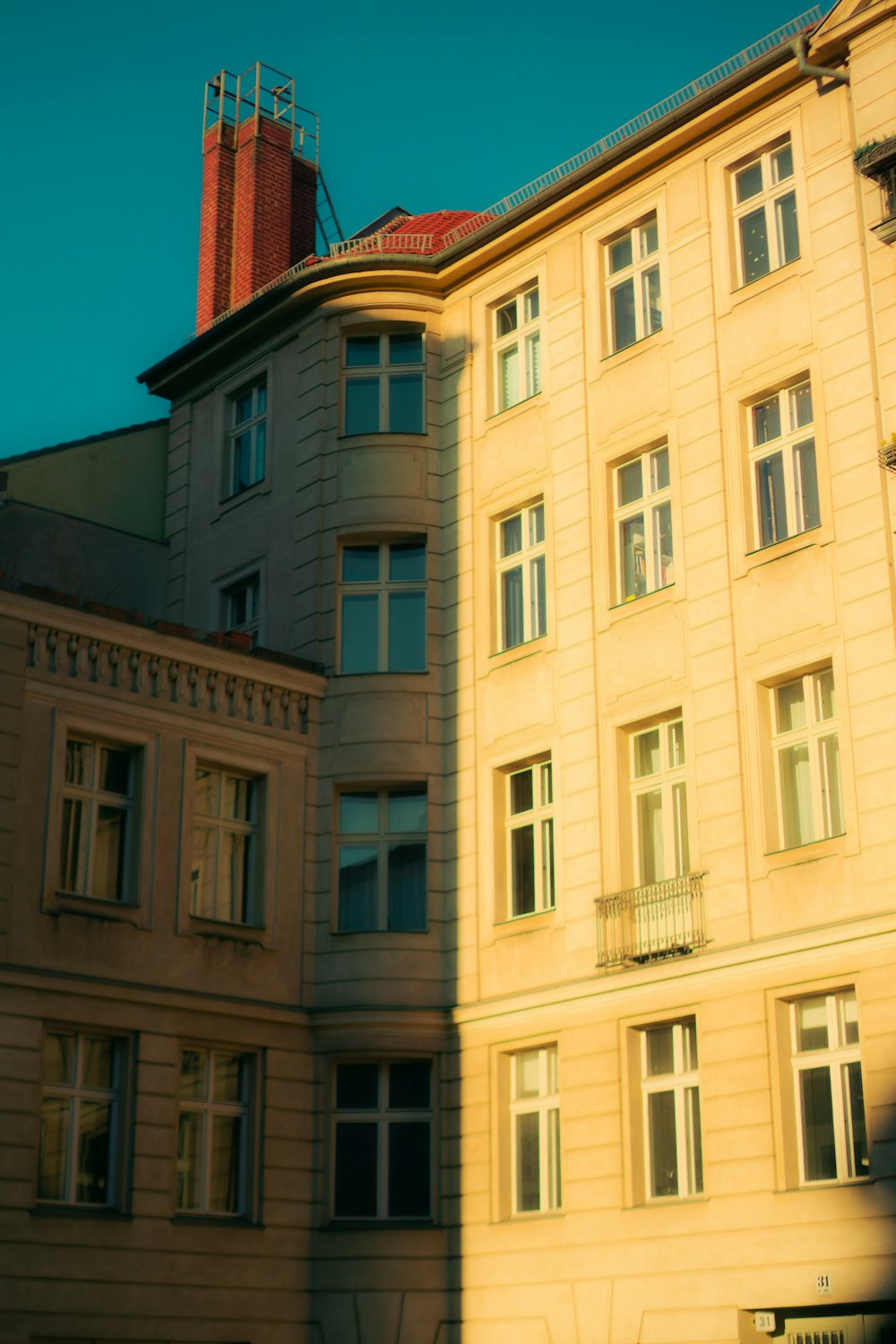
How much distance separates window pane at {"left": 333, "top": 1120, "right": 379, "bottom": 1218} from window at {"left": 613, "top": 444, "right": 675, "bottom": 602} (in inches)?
310

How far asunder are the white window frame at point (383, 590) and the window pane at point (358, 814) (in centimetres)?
178

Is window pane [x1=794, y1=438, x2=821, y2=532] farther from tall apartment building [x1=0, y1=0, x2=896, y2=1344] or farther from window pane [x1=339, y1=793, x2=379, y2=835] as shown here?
window pane [x1=339, y1=793, x2=379, y2=835]

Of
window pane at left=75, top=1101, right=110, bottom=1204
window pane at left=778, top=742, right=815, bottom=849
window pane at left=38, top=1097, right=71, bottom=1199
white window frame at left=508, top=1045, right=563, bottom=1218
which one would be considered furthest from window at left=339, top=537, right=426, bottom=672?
window pane at left=38, top=1097, right=71, bottom=1199

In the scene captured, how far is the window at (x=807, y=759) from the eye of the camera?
19.9m

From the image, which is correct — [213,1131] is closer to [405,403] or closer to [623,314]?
[405,403]

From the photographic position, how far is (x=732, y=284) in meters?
22.8

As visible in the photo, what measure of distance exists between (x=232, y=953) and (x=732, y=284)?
426 inches

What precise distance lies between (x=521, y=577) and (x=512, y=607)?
452 mm

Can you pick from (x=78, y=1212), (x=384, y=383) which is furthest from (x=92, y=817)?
(x=384, y=383)

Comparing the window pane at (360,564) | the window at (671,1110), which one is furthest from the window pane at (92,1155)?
the window pane at (360,564)

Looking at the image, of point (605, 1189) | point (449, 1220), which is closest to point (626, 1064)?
point (605, 1189)

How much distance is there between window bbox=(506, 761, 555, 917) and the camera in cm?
2330

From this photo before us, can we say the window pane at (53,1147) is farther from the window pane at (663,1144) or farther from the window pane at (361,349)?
the window pane at (361,349)

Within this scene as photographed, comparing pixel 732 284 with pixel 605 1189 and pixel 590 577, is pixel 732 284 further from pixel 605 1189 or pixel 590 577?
pixel 605 1189
